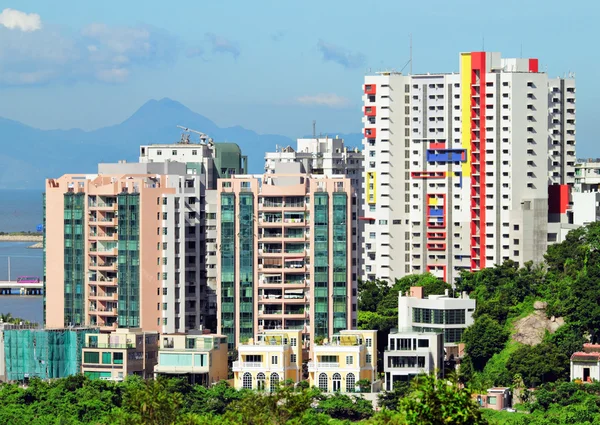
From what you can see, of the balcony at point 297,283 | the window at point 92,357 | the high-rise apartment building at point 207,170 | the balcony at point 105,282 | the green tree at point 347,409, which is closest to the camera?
the green tree at point 347,409

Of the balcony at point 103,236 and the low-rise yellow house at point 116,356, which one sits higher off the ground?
the balcony at point 103,236

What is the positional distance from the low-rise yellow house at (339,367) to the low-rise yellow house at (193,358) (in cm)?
381

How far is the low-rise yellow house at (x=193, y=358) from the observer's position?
197 feet

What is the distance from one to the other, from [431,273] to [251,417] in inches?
1526

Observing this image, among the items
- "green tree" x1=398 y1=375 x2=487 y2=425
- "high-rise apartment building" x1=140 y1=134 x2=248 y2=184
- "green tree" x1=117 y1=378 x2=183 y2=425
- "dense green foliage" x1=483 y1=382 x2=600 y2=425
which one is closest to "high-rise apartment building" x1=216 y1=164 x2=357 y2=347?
"dense green foliage" x1=483 y1=382 x2=600 y2=425

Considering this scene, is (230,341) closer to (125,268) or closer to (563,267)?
(125,268)

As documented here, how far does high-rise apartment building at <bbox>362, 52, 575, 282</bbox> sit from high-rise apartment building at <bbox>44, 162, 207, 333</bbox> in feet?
62.1

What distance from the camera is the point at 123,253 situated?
6575 cm

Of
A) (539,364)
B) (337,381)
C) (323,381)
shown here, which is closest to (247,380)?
(323,381)

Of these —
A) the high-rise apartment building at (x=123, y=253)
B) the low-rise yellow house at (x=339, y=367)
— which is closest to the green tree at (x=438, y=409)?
the low-rise yellow house at (x=339, y=367)

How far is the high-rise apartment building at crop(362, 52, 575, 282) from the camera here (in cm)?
8175

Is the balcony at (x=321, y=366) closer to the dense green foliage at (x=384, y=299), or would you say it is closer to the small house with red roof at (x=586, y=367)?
the dense green foliage at (x=384, y=299)

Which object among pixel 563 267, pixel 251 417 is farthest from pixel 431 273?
pixel 251 417

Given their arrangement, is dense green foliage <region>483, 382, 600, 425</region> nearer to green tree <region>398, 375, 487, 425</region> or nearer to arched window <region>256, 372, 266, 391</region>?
arched window <region>256, 372, 266, 391</region>
